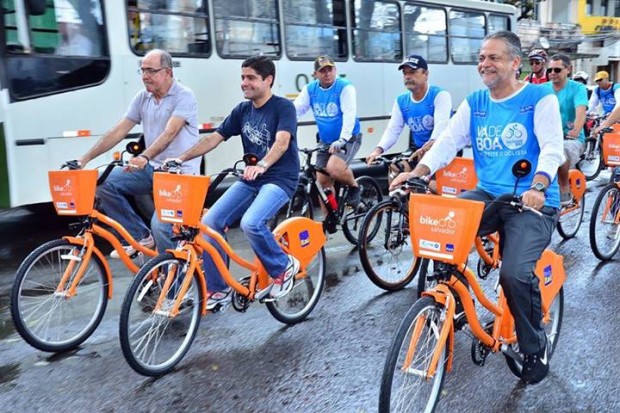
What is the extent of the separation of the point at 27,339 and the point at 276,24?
6.28m

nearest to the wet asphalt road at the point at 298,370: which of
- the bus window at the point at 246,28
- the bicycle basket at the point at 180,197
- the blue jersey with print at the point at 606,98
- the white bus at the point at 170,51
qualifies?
the bicycle basket at the point at 180,197

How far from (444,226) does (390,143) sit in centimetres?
291

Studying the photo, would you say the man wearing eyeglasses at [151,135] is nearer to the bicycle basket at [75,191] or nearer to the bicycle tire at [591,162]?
the bicycle basket at [75,191]

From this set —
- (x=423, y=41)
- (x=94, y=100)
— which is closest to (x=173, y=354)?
(x=94, y=100)

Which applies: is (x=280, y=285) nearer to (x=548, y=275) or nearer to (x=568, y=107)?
(x=548, y=275)

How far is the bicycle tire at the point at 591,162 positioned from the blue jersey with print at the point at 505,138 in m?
8.49

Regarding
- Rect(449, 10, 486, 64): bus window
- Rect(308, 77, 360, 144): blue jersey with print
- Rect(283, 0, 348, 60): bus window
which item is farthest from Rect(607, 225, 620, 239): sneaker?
Rect(449, 10, 486, 64): bus window

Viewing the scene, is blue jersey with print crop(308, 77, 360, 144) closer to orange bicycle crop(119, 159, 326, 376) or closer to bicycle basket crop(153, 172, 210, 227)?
orange bicycle crop(119, 159, 326, 376)

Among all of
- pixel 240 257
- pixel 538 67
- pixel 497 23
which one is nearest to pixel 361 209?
pixel 240 257

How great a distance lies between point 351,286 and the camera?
5.46 meters

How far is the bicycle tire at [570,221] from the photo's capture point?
6.85m

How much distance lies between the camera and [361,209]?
659 centimetres

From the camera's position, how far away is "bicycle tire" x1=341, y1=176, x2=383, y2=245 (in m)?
6.56

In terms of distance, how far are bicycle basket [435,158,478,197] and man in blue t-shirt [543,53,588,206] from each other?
1898mm
